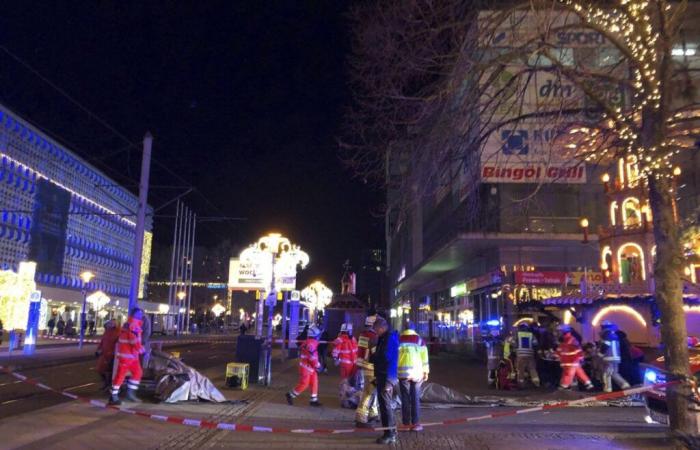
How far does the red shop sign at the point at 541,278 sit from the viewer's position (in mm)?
24109

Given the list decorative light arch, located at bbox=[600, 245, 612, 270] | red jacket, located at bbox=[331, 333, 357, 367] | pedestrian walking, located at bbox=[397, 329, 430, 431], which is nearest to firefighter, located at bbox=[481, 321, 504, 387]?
red jacket, located at bbox=[331, 333, 357, 367]

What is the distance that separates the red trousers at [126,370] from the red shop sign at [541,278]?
17491mm

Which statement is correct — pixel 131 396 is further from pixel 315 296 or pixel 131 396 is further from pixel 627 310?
pixel 315 296

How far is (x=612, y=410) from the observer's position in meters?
10.9

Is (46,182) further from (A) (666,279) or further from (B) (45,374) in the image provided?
(A) (666,279)

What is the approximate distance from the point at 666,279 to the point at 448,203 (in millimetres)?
25221

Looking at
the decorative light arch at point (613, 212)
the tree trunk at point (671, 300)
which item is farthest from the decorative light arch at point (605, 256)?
the tree trunk at point (671, 300)

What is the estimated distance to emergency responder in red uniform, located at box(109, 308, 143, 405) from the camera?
10.3 metres

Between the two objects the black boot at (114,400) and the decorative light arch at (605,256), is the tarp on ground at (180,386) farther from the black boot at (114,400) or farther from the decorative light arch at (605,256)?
the decorative light arch at (605,256)

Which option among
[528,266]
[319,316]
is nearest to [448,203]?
[528,266]

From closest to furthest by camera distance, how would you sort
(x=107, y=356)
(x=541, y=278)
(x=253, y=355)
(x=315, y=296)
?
(x=107, y=356) < (x=253, y=355) < (x=541, y=278) < (x=315, y=296)

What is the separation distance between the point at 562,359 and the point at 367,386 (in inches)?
255

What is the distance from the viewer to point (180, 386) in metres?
10.6

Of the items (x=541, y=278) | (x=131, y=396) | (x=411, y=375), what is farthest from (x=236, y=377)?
(x=541, y=278)
